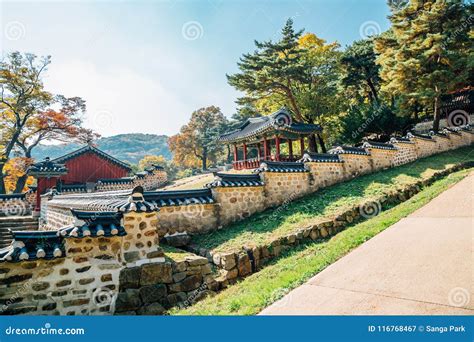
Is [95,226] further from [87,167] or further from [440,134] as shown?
[87,167]

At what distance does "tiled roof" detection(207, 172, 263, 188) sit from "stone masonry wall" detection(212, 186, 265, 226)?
0.14 metres

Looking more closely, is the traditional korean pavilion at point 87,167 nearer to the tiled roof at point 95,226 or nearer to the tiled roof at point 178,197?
the tiled roof at point 178,197

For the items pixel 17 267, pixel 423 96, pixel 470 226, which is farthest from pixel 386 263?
pixel 423 96

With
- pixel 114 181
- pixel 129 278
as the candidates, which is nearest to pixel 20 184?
pixel 114 181

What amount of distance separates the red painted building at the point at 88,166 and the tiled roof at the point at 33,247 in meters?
19.9

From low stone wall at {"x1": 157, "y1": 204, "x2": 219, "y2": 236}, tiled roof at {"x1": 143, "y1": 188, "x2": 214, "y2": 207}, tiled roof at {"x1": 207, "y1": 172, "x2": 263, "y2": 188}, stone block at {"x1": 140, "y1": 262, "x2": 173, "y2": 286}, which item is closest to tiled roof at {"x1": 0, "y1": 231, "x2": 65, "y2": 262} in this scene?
stone block at {"x1": 140, "y1": 262, "x2": 173, "y2": 286}

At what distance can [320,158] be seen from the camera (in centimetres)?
1132

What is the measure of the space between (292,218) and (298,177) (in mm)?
2604

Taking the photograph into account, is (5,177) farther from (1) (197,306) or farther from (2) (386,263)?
(2) (386,263)

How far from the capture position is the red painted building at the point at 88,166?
22531mm

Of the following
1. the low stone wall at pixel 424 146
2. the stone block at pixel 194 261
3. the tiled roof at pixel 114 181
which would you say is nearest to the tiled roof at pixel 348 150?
the low stone wall at pixel 424 146

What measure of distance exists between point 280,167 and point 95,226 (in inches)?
274

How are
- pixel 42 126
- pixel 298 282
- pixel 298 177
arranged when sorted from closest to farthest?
pixel 298 282
pixel 298 177
pixel 42 126

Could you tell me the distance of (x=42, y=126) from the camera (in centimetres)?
2366
